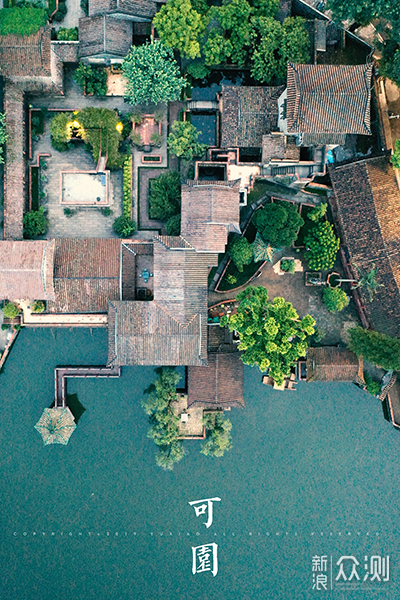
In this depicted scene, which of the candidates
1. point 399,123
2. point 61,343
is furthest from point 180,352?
point 399,123

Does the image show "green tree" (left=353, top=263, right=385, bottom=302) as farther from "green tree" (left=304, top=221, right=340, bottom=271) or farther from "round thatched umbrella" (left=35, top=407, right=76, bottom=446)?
"round thatched umbrella" (left=35, top=407, right=76, bottom=446)

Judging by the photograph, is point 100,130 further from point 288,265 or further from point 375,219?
point 375,219

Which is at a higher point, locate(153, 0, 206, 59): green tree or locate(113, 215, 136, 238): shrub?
locate(153, 0, 206, 59): green tree

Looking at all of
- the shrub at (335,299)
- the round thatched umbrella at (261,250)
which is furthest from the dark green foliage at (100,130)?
the shrub at (335,299)

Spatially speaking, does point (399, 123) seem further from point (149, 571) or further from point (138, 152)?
point (149, 571)

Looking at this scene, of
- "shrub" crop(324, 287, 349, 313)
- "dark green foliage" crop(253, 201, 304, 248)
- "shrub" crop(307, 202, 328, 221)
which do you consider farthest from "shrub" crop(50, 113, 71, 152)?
"shrub" crop(324, 287, 349, 313)

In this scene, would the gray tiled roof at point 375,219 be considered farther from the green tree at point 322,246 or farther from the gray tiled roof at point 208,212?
the gray tiled roof at point 208,212
